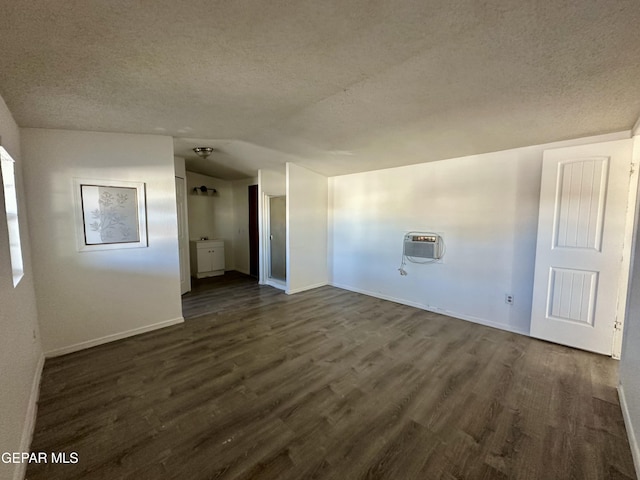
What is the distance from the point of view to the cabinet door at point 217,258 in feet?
20.5

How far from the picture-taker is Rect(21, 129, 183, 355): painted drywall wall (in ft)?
8.41

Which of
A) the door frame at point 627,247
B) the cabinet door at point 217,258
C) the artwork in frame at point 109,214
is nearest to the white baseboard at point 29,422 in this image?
the artwork in frame at point 109,214

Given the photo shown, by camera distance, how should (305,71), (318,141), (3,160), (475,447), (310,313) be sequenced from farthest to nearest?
(310,313), (318,141), (3,160), (305,71), (475,447)

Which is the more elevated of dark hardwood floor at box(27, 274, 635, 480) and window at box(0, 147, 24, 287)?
window at box(0, 147, 24, 287)

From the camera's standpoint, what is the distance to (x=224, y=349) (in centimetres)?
279

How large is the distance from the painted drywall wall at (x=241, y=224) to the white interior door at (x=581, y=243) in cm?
537

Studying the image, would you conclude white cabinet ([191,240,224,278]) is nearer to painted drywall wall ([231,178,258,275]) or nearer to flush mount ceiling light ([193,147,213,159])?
painted drywall wall ([231,178,258,275])

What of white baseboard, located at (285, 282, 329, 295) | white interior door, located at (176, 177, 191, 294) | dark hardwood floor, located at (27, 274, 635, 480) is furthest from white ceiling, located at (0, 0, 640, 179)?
white baseboard, located at (285, 282, 329, 295)

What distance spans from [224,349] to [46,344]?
1.72 m

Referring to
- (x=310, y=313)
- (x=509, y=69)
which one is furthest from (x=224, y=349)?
(x=509, y=69)

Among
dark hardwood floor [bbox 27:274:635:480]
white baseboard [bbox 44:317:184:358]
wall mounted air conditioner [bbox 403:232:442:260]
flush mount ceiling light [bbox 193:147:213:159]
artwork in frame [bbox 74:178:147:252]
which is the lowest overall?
dark hardwood floor [bbox 27:274:635:480]

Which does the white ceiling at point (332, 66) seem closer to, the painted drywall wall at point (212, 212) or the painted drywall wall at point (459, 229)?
the painted drywall wall at point (459, 229)

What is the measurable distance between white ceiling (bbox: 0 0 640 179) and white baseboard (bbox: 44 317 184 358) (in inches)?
86.6

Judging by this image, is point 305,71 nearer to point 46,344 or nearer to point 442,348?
point 442,348
